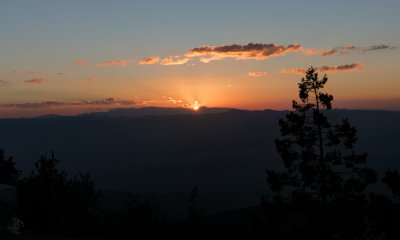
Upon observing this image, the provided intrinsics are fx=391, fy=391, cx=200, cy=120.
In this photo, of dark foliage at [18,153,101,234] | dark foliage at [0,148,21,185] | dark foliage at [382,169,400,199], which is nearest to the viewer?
dark foliage at [382,169,400,199]

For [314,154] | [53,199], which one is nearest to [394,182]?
[314,154]

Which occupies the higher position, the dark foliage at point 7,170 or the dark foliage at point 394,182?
the dark foliage at point 394,182

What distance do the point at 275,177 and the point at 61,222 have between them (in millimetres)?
16113

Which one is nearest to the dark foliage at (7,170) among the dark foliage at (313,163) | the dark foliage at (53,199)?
the dark foliage at (53,199)

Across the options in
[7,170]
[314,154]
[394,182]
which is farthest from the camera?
[7,170]

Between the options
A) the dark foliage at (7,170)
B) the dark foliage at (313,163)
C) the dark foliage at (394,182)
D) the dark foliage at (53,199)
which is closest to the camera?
the dark foliage at (394,182)

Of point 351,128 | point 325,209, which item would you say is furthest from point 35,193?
point 351,128

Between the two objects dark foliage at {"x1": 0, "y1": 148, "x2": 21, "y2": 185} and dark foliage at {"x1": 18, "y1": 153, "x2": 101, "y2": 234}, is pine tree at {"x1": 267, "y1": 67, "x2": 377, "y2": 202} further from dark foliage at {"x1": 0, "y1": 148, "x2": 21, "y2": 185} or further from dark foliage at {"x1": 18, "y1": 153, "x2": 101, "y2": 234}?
dark foliage at {"x1": 0, "y1": 148, "x2": 21, "y2": 185}

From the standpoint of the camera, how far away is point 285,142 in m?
31.0

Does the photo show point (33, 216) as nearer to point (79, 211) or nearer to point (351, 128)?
point (79, 211)

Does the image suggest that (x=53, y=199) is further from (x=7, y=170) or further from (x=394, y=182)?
(x=7, y=170)

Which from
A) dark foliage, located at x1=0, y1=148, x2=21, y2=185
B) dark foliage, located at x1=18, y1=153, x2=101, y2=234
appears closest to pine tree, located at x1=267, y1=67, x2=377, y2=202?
dark foliage, located at x1=18, y1=153, x2=101, y2=234

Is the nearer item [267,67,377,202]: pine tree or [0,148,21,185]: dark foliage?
[267,67,377,202]: pine tree

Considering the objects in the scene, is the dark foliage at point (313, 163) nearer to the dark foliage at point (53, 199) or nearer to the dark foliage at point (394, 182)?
the dark foliage at point (394, 182)
